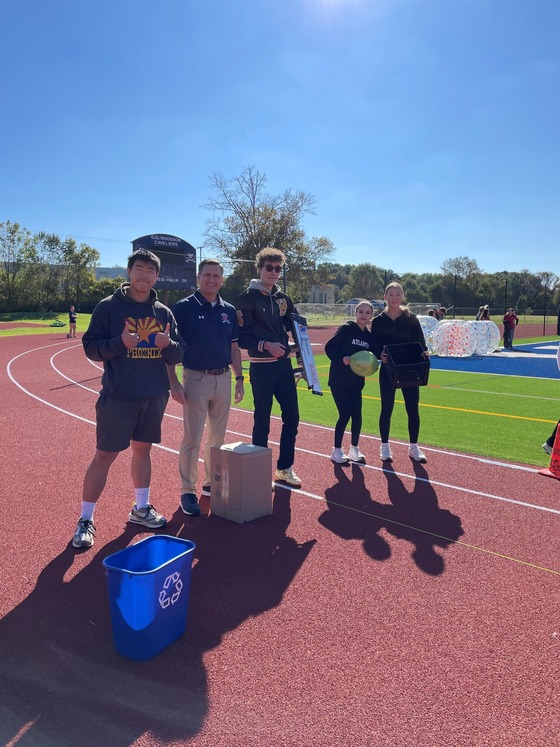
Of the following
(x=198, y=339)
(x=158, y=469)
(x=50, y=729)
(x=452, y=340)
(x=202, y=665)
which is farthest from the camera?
(x=452, y=340)

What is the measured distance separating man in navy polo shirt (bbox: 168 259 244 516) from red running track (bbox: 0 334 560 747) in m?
0.55

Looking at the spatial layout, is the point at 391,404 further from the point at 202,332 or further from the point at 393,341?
the point at 202,332

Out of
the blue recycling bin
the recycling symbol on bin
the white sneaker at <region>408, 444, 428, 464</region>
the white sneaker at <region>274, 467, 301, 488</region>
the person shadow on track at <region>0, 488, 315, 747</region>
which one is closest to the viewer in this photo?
the person shadow on track at <region>0, 488, 315, 747</region>

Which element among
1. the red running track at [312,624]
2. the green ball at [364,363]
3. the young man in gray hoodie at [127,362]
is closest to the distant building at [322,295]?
the green ball at [364,363]

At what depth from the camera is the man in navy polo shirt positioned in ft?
15.3

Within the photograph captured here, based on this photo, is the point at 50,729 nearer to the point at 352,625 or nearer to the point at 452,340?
the point at 352,625

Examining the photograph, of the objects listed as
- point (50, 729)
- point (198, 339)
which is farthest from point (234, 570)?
point (198, 339)

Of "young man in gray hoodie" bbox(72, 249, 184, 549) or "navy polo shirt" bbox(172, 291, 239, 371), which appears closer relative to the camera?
"young man in gray hoodie" bbox(72, 249, 184, 549)

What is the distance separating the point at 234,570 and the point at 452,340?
17534mm

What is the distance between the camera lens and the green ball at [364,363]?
5.98 meters

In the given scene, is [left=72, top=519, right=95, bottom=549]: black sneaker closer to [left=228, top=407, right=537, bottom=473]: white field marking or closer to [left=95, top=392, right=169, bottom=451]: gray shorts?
[left=95, top=392, right=169, bottom=451]: gray shorts

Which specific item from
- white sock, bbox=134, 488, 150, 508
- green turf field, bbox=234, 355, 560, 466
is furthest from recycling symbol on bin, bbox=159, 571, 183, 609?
green turf field, bbox=234, 355, 560, 466

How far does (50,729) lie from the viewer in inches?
89.3

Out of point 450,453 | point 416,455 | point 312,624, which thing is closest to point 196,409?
point 312,624
